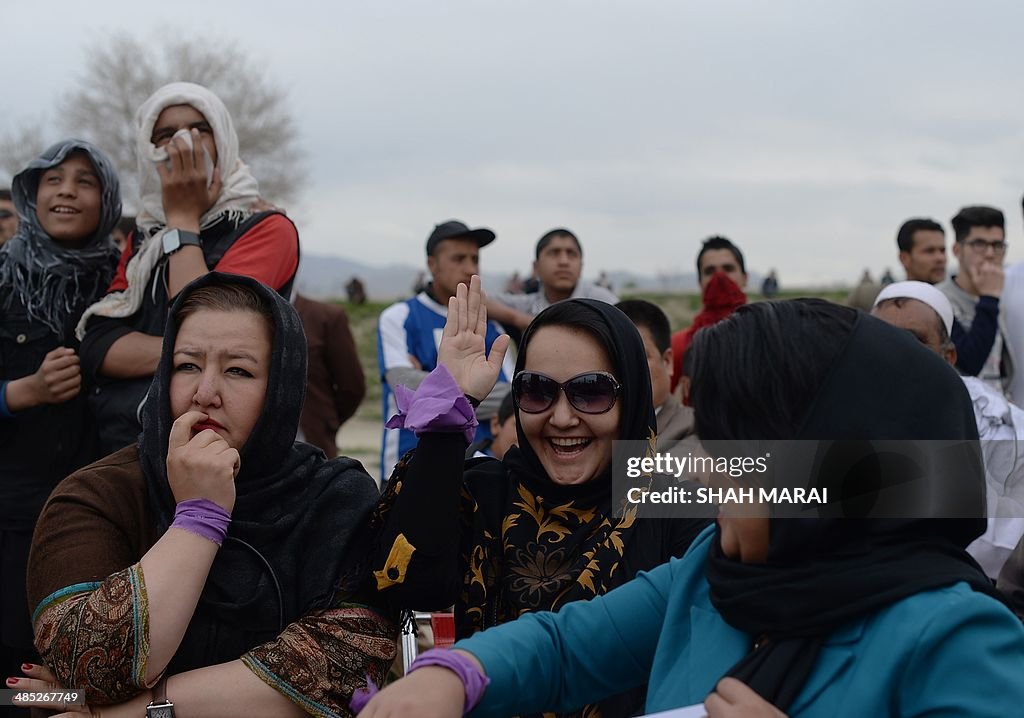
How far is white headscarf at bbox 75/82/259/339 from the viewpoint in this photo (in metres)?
3.59

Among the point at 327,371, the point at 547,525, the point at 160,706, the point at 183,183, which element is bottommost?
the point at 160,706

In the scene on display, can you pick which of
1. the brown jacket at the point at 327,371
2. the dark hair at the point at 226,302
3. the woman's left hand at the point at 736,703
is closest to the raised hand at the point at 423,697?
the woman's left hand at the point at 736,703

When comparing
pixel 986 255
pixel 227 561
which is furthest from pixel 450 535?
pixel 986 255

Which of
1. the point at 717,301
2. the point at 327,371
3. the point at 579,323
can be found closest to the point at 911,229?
the point at 717,301

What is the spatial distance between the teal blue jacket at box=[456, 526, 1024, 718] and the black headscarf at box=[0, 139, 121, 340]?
2.66 metres

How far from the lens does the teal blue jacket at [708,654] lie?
56.5 inches

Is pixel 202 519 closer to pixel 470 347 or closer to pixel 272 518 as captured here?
pixel 272 518

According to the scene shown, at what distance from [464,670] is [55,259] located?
9.25 feet

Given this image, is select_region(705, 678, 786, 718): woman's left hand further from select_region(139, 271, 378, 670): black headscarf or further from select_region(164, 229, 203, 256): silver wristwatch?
select_region(164, 229, 203, 256): silver wristwatch

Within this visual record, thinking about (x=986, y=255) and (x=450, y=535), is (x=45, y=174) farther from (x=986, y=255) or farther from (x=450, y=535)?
(x=986, y=255)

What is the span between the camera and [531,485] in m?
2.61

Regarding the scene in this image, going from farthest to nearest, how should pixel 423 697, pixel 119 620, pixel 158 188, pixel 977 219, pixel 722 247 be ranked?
pixel 722 247 < pixel 977 219 < pixel 158 188 < pixel 119 620 < pixel 423 697

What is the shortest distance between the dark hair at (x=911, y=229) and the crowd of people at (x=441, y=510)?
2.74 m

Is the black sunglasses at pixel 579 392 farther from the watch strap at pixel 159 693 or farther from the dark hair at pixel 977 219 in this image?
the dark hair at pixel 977 219
